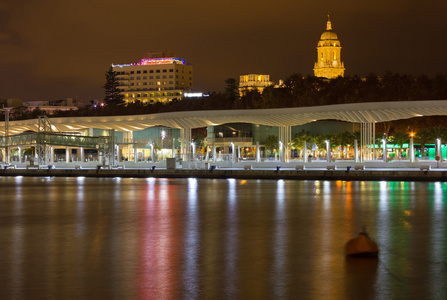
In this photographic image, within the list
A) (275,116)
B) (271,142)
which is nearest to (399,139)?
(271,142)

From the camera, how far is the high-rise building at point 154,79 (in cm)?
17812

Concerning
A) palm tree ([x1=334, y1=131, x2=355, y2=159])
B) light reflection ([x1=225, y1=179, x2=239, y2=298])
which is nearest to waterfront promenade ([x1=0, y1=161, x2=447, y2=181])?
light reflection ([x1=225, y1=179, x2=239, y2=298])

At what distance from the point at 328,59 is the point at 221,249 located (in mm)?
180273

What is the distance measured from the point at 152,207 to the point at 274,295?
13390mm

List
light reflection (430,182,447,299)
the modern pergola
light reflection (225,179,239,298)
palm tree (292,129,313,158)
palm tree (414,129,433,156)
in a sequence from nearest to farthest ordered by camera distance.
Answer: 1. light reflection (225,179,239,298)
2. light reflection (430,182,447,299)
3. the modern pergola
4. palm tree (414,129,433,156)
5. palm tree (292,129,313,158)

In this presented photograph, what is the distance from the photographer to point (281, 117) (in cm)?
5875

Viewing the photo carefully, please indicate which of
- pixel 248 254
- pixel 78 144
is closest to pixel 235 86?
pixel 78 144

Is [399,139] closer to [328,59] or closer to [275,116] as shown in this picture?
[275,116]

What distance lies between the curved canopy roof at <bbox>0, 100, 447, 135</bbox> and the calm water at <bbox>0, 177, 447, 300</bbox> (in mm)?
28094

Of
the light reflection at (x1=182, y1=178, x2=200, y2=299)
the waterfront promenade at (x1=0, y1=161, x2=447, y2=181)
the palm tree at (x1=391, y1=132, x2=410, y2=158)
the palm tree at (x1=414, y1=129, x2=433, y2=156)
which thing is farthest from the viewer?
the palm tree at (x1=391, y1=132, x2=410, y2=158)

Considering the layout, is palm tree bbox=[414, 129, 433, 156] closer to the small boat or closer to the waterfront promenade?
the waterfront promenade

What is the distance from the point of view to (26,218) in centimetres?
1931

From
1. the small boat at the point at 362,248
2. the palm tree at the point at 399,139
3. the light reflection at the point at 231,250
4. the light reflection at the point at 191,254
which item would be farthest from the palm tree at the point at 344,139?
the small boat at the point at 362,248

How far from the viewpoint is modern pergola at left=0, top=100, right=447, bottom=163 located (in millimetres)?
51125
